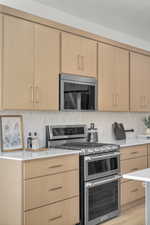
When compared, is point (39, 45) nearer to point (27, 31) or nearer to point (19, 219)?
point (27, 31)

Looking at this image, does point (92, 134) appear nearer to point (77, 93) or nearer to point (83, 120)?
point (83, 120)

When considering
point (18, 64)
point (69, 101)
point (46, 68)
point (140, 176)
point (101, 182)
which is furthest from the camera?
point (69, 101)

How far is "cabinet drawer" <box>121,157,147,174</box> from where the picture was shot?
4332 mm

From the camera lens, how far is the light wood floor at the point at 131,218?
3821mm

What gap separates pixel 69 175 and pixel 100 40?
1.99 m

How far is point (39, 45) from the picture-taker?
11.6 ft

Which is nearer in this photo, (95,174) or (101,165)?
(95,174)

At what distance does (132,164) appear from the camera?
177 inches

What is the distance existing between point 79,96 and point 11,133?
1.04 metres

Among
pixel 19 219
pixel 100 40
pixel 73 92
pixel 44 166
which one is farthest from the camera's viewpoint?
pixel 100 40

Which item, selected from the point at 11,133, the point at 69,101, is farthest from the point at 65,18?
the point at 11,133

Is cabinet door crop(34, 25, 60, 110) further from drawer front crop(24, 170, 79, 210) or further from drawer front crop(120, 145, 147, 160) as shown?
drawer front crop(120, 145, 147, 160)

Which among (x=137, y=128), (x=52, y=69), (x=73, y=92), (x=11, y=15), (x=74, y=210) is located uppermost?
(x=11, y=15)

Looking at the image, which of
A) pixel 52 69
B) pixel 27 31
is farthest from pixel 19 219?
pixel 27 31
